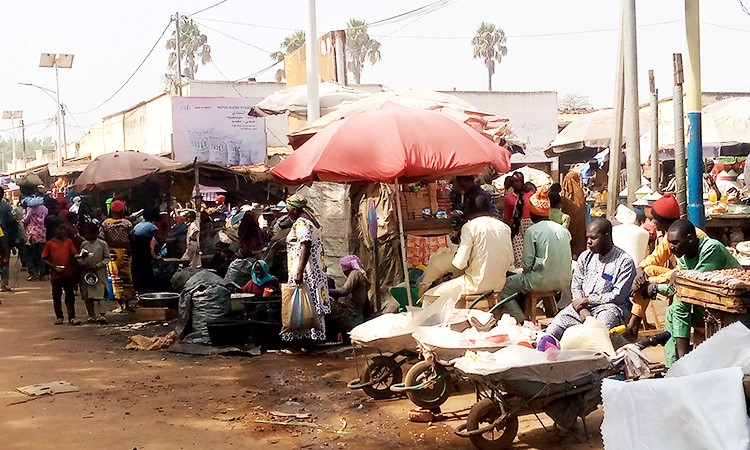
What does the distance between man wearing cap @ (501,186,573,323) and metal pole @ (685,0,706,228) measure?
227 centimetres

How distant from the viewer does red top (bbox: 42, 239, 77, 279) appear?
36.6 ft

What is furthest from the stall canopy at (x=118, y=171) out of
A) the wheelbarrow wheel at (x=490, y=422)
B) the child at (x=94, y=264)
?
the wheelbarrow wheel at (x=490, y=422)

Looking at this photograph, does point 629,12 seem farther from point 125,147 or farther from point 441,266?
point 125,147

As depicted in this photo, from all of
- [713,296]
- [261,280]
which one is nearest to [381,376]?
[713,296]

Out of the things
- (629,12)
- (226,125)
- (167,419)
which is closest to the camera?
(167,419)

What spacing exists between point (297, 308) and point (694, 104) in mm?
5328

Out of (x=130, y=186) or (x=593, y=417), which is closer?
(x=593, y=417)

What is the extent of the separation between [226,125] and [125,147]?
12551mm

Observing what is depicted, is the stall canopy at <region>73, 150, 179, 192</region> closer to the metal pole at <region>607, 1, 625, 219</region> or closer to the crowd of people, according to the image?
the crowd of people

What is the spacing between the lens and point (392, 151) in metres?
7.31

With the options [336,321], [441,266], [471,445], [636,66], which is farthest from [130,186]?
[471,445]

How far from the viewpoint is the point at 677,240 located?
223 inches

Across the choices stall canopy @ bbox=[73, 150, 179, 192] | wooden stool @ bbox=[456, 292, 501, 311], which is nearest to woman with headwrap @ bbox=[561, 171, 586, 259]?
wooden stool @ bbox=[456, 292, 501, 311]

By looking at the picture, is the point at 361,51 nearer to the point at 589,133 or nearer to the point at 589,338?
the point at 589,133
